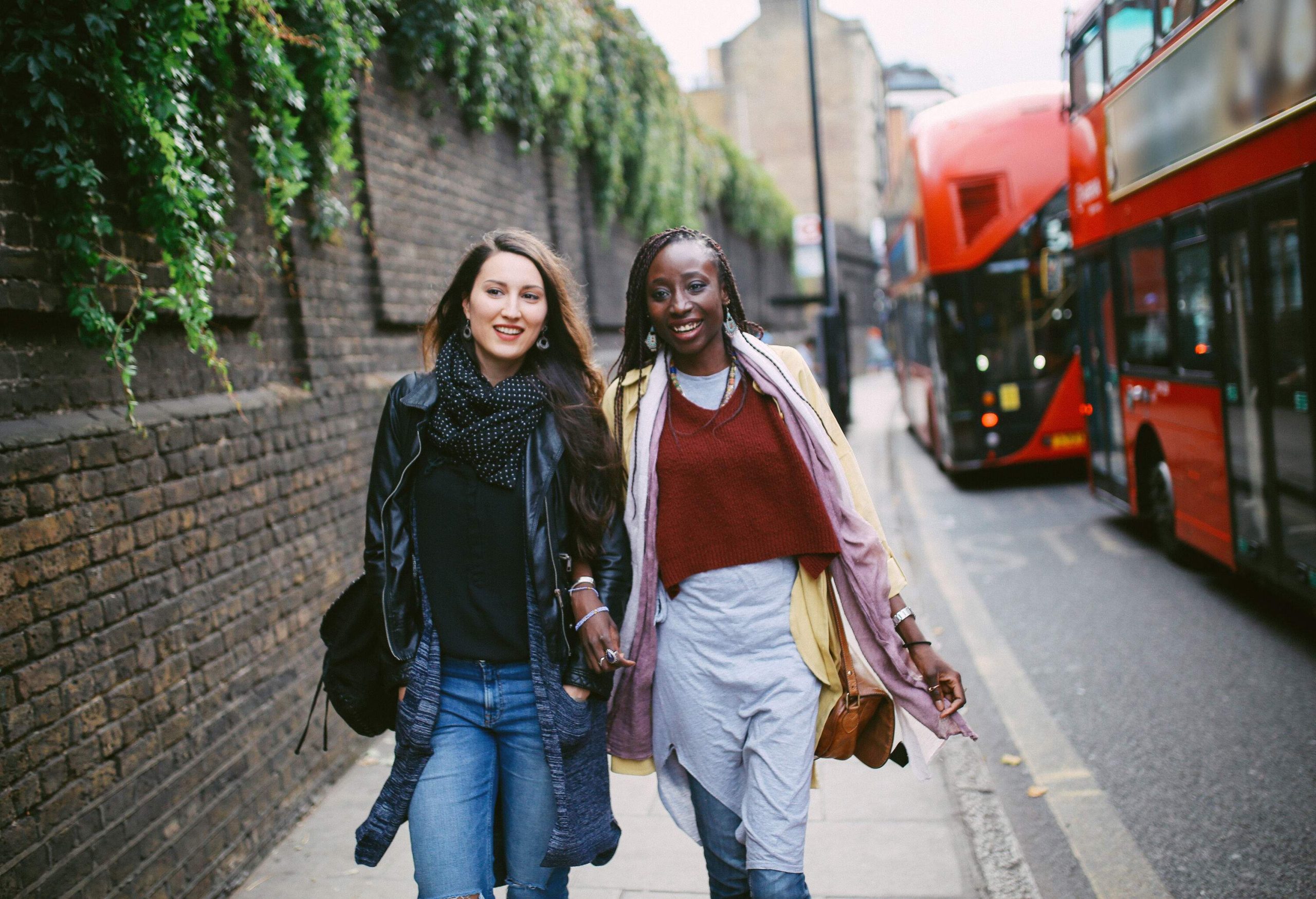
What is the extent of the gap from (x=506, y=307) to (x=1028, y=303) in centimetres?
986

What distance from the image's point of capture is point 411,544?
92.4 inches

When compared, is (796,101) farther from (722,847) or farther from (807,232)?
(722,847)

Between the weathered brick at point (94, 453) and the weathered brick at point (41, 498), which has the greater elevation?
the weathered brick at point (94, 453)

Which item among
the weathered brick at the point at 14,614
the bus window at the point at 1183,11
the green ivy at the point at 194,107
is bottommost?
the weathered brick at the point at 14,614

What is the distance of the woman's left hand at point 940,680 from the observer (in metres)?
2.42

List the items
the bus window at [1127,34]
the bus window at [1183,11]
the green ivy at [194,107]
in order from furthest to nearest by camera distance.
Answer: the bus window at [1127,34]
the bus window at [1183,11]
the green ivy at [194,107]

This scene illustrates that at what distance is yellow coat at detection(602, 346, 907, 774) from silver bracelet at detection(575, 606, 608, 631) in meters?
0.37

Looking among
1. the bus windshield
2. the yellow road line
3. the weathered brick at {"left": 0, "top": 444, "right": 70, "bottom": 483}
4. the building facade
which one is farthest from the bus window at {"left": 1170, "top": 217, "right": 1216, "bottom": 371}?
the building facade

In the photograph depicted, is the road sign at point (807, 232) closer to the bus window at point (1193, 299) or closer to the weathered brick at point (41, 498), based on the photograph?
the bus window at point (1193, 299)

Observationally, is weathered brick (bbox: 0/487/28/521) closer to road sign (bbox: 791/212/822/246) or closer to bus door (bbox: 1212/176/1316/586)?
bus door (bbox: 1212/176/1316/586)

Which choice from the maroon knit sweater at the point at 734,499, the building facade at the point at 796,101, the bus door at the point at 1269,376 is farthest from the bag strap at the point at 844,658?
the building facade at the point at 796,101

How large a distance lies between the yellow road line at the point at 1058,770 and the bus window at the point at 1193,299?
6.68 feet

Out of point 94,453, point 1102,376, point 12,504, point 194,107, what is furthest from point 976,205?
point 12,504

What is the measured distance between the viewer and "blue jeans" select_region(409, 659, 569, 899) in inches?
89.5
